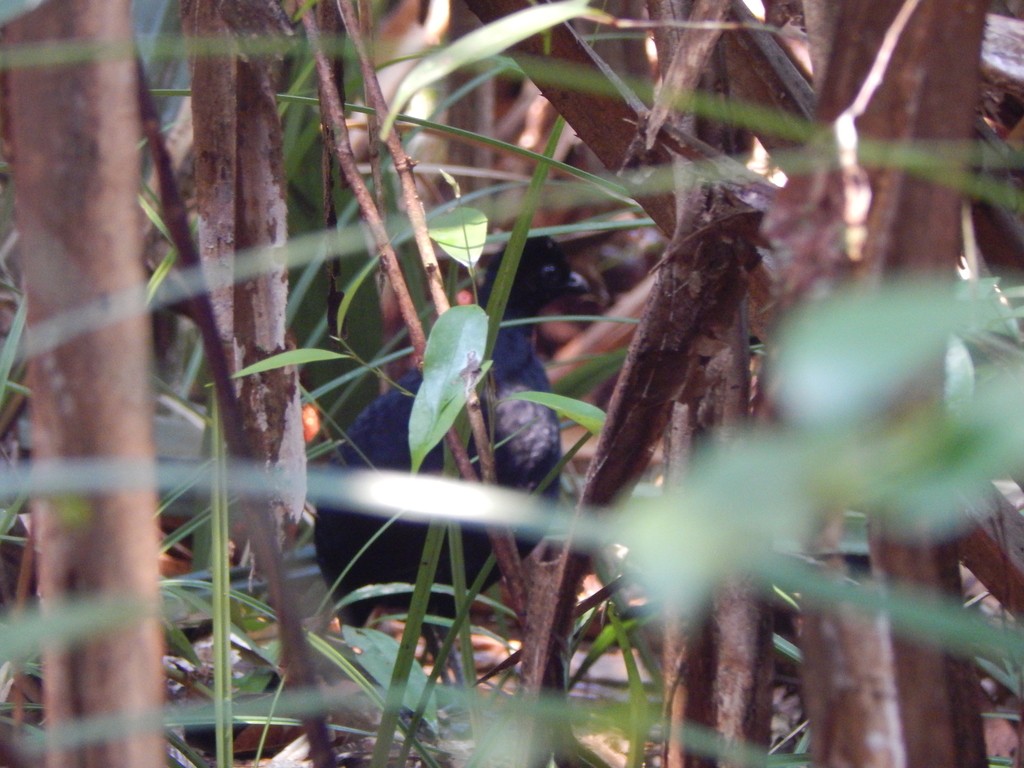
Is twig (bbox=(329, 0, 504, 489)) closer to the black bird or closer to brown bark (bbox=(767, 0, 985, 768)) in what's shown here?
brown bark (bbox=(767, 0, 985, 768))

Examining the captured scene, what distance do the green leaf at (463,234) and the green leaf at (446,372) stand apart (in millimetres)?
132

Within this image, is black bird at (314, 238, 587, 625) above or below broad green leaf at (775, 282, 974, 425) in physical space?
above

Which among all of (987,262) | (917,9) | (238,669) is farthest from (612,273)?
(917,9)

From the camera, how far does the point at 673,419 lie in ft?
2.36

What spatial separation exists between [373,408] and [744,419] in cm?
152

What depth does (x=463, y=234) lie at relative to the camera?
0.76 metres

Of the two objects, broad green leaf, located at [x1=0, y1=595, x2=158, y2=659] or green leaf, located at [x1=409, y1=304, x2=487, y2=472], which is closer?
broad green leaf, located at [x1=0, y1=595, x2=158, y2=659]

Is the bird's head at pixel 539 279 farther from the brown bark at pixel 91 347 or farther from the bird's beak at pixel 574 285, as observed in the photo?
the brown bark at pixel 91 347

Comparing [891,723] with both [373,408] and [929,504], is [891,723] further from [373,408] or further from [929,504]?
[373,408]

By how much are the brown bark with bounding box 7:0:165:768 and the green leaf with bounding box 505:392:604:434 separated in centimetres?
33

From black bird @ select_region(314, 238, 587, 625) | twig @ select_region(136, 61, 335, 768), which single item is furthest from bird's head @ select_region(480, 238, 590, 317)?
twig @ select_region(136, 61, 335, 768)

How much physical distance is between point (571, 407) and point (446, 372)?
125mm

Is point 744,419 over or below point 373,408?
below

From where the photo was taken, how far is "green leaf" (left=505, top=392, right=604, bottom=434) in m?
0.69
